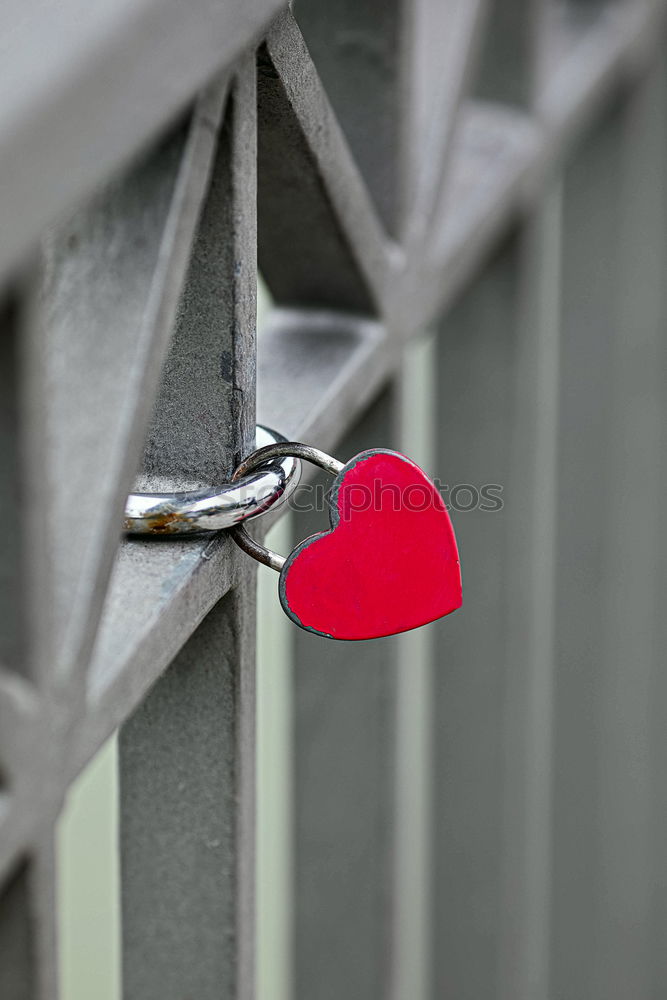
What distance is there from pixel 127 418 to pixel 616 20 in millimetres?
1179

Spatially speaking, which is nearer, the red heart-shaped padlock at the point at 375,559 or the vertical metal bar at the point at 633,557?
the red heart-shaped padlock at the point at 375,559

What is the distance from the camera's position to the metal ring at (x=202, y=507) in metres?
0.53

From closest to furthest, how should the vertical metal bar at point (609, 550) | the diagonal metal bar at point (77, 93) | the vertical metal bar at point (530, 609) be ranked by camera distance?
the diagonal metal bar at point (77, 93), the vertical metal bar at point (530, 609), the vertical metal bar at point (609, 550)

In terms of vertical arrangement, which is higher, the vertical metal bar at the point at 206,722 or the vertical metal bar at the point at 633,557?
the vertical metal bar at the point at 633,557

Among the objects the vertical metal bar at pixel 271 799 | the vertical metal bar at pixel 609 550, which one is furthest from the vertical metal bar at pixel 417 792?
the vertical metal bar at pixel 609 550

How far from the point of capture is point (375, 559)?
52 centimetres

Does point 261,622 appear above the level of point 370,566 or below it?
above

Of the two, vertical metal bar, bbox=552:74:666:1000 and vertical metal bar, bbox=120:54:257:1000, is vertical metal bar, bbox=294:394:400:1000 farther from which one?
vertical metal bar, bbox=552:74:666:1000

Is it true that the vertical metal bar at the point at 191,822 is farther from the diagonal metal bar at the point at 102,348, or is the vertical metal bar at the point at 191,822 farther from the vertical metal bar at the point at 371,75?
the vertical metal bar at the point at 371,75

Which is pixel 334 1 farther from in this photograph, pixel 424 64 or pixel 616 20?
pixel 616 20

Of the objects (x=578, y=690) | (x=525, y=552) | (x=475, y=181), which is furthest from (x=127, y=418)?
(x=578, y=690)

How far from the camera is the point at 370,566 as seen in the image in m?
0.52

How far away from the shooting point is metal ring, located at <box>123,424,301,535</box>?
533mm

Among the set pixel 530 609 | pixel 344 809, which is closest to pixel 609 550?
pixel 530 609
